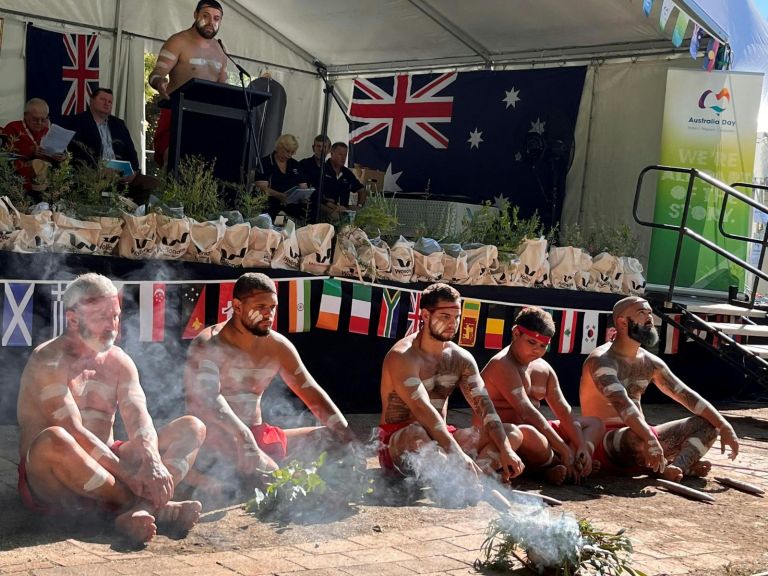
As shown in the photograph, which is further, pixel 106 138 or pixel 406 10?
pixel 406 10

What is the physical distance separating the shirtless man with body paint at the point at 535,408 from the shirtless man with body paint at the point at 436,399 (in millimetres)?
240

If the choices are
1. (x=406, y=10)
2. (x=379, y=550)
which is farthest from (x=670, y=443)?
(x=406, y=10)

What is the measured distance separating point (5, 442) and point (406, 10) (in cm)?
721

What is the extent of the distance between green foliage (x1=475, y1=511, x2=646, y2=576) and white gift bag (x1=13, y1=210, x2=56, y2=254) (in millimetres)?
3387

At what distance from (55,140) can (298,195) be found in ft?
7.02

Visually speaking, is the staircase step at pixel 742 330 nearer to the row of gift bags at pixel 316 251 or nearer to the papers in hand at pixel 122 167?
the row of gift bags at pixel 316 251

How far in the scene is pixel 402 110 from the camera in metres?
12.5

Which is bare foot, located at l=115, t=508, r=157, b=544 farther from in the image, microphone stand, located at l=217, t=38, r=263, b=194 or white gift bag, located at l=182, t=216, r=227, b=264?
microphone stand, located at l=217, t=38, r=263, b=194

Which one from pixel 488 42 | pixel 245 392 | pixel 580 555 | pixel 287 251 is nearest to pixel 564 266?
pixel 287 251

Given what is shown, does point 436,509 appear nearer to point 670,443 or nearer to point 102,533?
point 102,533

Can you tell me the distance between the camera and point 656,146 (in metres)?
10.4

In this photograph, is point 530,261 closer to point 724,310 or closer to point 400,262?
point 400,262

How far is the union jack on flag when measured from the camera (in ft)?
40.2

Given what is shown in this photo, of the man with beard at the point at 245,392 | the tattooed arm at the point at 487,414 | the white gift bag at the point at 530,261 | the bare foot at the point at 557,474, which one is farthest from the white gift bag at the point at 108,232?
the white gift bag at the point at 530,261
